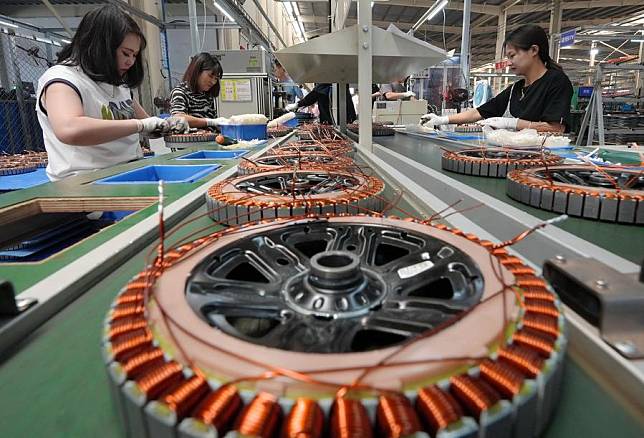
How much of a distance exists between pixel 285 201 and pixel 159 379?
23.6 inches

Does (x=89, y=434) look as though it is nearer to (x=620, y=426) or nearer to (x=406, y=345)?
(x=406, y=345)

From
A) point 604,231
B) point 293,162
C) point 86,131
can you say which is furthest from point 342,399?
point 86,131

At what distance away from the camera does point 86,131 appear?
166cm

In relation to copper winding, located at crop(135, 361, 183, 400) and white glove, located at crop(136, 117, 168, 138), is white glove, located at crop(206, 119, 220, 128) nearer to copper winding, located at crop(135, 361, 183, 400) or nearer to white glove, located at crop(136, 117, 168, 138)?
white glove, located at crop(136, 117, 168, 138)

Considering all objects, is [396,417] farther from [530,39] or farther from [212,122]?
[212,122]

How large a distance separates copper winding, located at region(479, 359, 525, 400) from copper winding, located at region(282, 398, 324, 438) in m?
0.14

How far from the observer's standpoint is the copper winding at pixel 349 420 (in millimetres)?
280

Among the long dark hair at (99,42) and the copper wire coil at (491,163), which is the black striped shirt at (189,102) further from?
the copper wire coil at (491,163)

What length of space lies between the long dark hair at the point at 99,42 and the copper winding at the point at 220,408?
78.9 inches

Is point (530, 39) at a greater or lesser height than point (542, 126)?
greater

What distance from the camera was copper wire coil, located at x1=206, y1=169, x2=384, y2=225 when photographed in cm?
88

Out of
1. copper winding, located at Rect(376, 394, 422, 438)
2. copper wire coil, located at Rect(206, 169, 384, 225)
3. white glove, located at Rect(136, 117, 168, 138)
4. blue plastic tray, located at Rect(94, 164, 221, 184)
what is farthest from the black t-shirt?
copper winding, located at Rect(376, 394, 422, 438)

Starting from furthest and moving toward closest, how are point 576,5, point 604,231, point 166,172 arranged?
point 576,5
point 166,172
point 604,231

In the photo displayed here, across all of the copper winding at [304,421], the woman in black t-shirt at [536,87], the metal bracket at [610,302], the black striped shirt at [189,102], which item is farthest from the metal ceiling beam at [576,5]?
the copper winding at [304,421]
